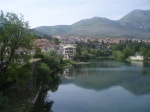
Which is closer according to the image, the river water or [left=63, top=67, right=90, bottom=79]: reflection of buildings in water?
the river water

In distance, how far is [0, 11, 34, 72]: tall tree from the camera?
14.5 meters

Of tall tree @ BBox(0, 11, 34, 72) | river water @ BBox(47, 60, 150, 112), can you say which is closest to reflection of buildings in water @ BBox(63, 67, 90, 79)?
river water @ BBox(47, 60, 150, 112)

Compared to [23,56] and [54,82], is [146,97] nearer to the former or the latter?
[54,82]

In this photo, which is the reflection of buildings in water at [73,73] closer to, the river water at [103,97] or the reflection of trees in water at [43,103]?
the river water at [103,97]

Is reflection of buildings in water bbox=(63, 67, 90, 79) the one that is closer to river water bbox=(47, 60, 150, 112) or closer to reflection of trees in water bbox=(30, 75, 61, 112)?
river water bbox=(47, 60, 150, 112)

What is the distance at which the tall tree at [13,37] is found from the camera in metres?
14.5

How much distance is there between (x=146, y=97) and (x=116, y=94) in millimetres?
3143

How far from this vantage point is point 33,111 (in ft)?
54.1

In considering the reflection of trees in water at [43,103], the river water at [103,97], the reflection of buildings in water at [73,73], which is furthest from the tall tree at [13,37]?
the reflection of buildings in water at [73,73]

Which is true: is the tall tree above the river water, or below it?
above

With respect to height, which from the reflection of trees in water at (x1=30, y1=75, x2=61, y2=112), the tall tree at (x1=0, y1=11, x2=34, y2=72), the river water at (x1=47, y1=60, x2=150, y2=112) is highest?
the tall tree at (x1=0, y1=11, x2=34, y2=72)

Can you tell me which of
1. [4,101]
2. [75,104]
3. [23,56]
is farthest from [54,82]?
[4,101]

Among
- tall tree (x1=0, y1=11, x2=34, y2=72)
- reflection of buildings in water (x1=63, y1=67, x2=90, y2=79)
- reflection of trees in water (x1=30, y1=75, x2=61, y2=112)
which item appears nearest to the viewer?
tall tree (x1=0, y1=11, x2=34, y2=72)

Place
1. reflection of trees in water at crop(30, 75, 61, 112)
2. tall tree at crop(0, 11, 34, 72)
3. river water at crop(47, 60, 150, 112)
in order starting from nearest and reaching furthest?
tall tree at crop(0, 11, 34, 72) < reflection of trees in water at crop(30, 75, 61, 112) < river water at crop(47, 60, 150, 112)
